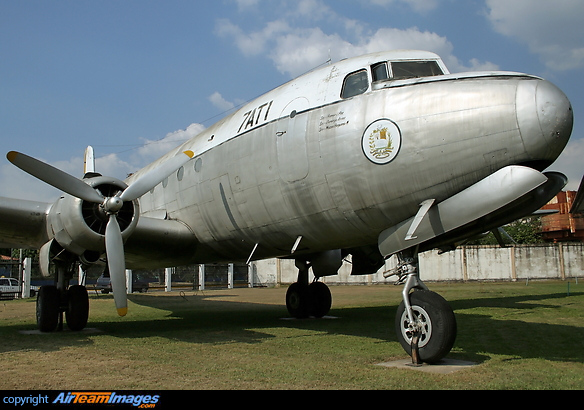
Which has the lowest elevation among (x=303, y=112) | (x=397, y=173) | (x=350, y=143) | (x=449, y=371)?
(x=449, y=371)

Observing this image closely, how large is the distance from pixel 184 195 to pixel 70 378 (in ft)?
19.2

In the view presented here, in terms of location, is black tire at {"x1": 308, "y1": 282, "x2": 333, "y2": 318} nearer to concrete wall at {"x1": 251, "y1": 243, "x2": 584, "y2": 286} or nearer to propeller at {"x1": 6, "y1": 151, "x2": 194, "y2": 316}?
propeller at {"x1": 6, "y1": 151, "x2": 194, "y2": 316}

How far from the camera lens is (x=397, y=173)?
250 inches

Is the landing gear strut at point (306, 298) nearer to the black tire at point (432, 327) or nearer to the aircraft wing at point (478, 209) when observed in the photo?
the aircraft wing at point (478, 209)

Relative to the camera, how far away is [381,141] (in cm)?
648

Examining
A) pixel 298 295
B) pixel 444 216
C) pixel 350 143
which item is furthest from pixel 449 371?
pixel 298 295

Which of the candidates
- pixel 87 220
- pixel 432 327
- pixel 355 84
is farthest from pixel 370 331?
pixel 87 220

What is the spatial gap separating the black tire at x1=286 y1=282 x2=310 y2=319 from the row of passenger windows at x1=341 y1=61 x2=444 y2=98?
7.15m

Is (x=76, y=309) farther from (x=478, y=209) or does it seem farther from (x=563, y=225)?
(x=563, y=225)

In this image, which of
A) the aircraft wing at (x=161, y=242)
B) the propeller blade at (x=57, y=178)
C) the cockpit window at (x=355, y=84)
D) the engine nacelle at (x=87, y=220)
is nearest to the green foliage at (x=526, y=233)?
the aircraft wing at (x=161, y=242)

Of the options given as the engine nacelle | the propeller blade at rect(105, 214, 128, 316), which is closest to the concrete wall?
the engine nacelle

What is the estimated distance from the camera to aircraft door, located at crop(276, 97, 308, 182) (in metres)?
7.59

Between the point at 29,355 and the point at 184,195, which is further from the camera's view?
the point at 184,195
